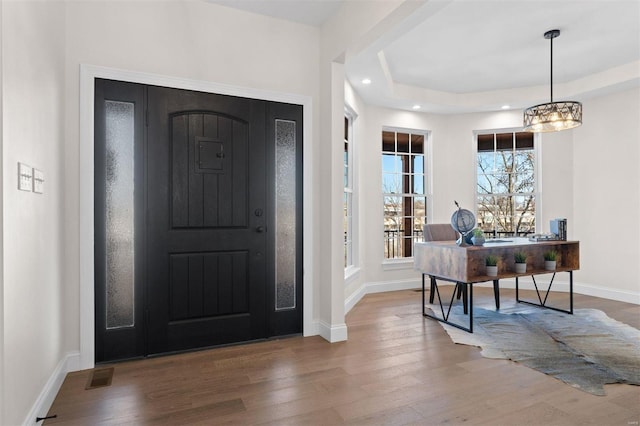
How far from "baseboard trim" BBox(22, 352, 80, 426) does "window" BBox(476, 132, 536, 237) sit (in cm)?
573

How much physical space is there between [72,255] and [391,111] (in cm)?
473

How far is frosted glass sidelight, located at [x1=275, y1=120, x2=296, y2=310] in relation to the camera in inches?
142

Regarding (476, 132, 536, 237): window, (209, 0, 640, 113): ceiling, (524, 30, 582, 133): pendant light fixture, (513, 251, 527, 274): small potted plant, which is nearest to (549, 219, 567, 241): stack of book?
(513, 251, 527, 274): small potted plant

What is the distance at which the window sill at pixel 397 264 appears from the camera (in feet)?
19.4

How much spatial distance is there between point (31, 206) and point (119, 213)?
972 millimetres

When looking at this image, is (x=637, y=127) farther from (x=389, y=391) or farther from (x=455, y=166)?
(x=389, y=391)

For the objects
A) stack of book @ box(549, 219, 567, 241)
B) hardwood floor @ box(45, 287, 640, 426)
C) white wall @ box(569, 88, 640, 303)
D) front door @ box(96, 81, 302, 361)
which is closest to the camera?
hardwood floor @ box(45, 287, 640, 426)

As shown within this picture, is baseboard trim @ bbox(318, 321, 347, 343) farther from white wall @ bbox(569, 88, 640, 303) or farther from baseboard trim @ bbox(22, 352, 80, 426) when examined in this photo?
white wall @ bbox(569, 88, 640, 303)

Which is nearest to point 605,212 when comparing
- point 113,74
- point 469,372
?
point 469,372

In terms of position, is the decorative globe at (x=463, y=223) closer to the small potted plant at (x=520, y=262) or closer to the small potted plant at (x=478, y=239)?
the small potted plant at (x=478, y=239)

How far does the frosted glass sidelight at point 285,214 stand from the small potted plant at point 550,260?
2.78 metres

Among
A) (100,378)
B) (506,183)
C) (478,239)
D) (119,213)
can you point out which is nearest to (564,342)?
(478,239)

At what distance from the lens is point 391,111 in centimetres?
605

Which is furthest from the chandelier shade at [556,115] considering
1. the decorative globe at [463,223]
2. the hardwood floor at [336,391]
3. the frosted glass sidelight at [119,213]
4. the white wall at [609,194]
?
the frosted glass sidelight at [119,213]
